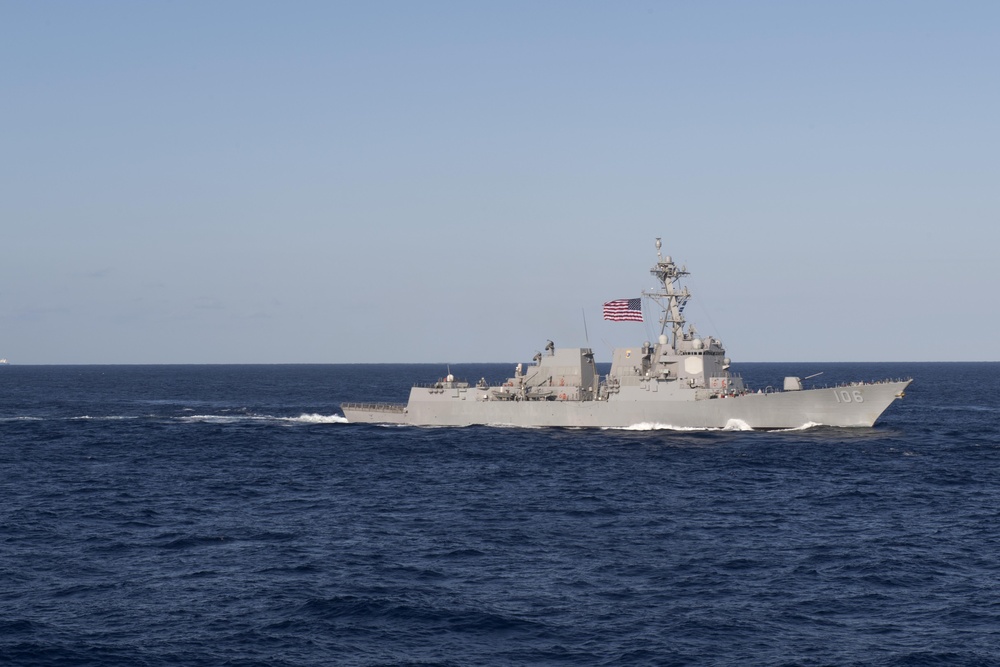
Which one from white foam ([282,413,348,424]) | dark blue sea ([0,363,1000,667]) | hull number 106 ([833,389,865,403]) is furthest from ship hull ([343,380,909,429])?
white foam ([282,413,348,424])

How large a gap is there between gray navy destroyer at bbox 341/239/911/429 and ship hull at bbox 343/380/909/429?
6cm

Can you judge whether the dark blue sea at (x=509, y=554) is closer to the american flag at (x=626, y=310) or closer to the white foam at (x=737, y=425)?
the white foam at (x=737, y=425)

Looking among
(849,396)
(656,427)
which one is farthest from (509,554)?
(849,396)

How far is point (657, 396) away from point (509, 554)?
105ft

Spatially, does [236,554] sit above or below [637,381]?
below

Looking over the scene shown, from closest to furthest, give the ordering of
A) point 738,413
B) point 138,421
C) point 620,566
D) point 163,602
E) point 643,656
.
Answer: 1. point 643,656
2. point 163,602
3. point 620,566
4. point 738,413
5. point 138,421

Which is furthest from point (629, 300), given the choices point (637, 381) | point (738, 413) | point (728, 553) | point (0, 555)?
point (0, 555)

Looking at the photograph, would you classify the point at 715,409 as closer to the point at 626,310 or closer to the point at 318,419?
the point at 626,310

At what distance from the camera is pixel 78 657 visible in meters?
19.2

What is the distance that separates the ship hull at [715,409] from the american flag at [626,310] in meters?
4.34

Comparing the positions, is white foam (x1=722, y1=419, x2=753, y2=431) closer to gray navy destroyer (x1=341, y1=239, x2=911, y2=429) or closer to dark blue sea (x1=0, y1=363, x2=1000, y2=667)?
gray navy destroyer (x1=341, y1=239, x2=911, y2=429)

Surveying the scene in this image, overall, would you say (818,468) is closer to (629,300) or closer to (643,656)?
(629,300)

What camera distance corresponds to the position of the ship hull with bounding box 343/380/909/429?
2201 inches

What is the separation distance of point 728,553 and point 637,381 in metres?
32.7
